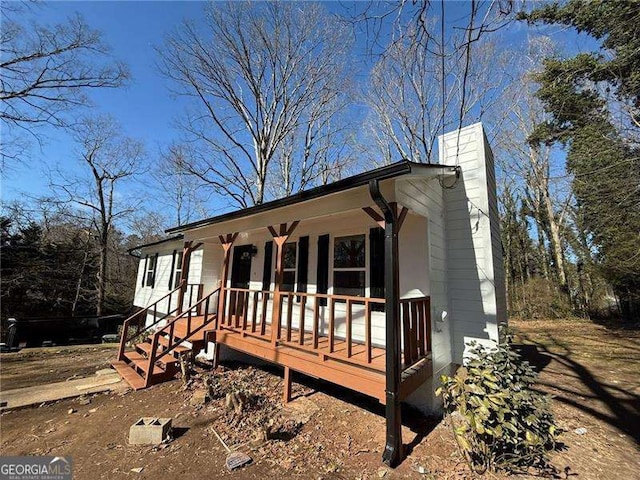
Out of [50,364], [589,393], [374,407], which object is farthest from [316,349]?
[50,364]

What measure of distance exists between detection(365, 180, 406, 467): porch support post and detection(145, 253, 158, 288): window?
1252 centimetres

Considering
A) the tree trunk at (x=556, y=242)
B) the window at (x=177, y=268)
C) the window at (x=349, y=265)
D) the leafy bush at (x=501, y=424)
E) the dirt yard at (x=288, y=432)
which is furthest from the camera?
the tree trunk at (x=556, y=242)

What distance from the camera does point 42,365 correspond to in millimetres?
7855

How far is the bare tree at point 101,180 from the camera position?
1614cm

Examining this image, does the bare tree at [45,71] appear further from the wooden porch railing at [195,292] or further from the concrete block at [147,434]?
the concrete block at [147,434]

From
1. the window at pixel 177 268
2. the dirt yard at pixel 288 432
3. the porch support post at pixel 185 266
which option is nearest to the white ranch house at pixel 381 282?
the dirt yard at pixel 288 432

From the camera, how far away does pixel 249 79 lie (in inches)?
481

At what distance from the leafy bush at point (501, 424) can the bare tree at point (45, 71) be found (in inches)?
469

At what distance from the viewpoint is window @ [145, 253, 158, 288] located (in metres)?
13.1

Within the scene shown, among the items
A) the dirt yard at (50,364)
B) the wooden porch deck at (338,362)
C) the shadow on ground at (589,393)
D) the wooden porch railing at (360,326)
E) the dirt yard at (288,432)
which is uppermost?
the wooden porch railing at (360,326)

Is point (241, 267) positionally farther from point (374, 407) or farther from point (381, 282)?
point (374, 407)

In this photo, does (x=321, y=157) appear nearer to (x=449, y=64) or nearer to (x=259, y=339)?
(x=449, y=64)

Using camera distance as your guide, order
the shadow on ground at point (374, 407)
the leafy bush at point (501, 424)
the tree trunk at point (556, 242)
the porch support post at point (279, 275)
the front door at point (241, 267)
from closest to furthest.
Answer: the leafy bush at point (501, 424), the shadow on ground at point (374, 407), the porch support post at point (279, 275), the front door at point (241, 267), the tree trunk at point (556, 242)

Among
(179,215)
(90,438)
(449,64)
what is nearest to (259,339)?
(90,438)
